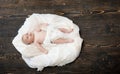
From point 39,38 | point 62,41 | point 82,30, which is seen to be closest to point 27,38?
point 39,38

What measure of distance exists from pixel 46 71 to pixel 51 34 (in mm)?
272

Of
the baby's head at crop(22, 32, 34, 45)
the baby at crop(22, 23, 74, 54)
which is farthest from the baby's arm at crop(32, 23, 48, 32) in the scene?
the baby's head at crop(22, 32, 34, 45)

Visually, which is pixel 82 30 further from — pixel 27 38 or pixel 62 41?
pixel 27 38

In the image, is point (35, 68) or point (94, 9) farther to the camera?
point (94, 9)

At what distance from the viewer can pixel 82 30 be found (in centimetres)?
161

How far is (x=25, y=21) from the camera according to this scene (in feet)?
5.36

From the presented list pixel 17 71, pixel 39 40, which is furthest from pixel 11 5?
pixel 17 71

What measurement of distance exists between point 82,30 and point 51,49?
0.31 metres

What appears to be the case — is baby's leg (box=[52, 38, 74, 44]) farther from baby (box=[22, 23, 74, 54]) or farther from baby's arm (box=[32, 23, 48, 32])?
baby's arm (box=[32, 23, 48, 32])

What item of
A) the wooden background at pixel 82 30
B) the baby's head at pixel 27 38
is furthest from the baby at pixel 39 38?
the wooden background at pixel 82 30

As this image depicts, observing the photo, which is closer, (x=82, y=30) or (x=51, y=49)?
(x=51, y=49)

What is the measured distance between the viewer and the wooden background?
146 centimetres

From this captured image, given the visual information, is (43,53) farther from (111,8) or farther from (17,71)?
(111,8)

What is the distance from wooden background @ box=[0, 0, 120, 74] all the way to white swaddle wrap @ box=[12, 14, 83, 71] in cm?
6
